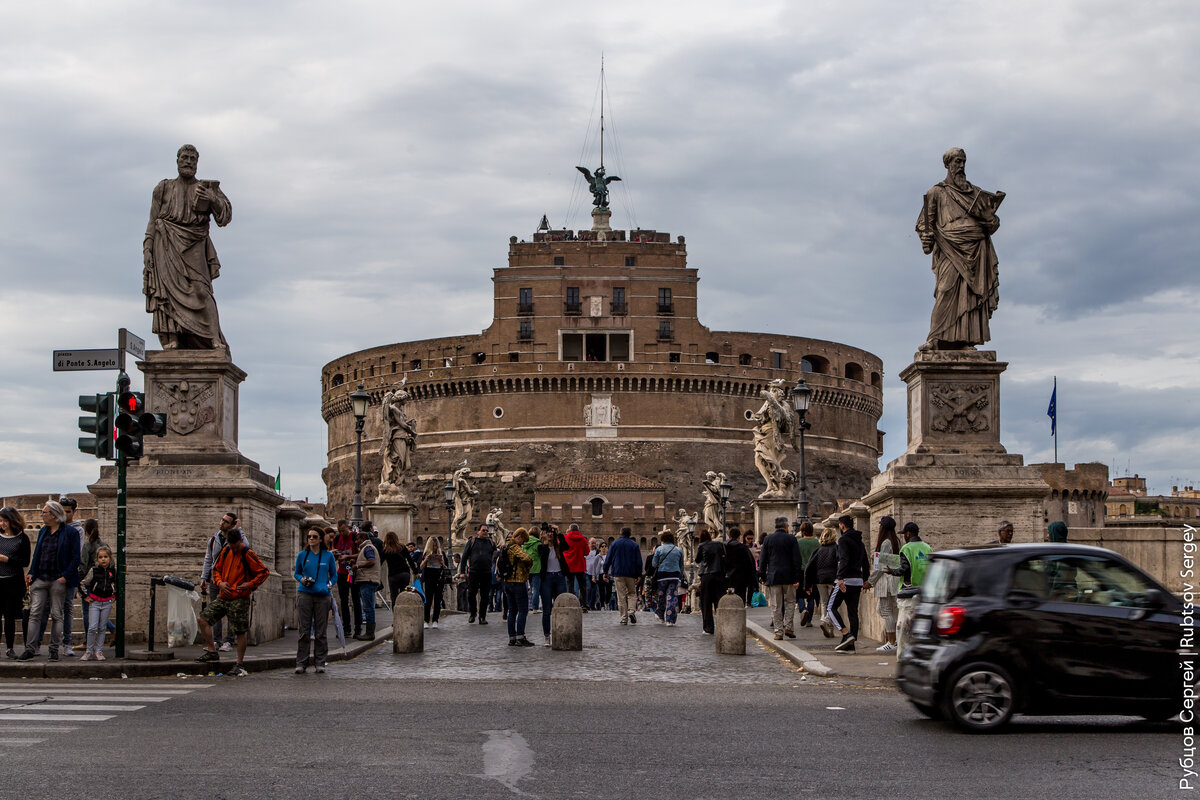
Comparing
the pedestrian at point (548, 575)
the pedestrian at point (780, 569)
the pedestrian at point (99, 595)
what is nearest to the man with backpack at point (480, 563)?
the pedestrian at point (548, 575)

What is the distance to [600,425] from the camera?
87.9 metres

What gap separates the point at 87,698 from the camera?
10844mm

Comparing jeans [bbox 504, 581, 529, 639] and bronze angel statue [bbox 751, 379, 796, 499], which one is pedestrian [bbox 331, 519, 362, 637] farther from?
bronze angel statue [bbox 751, 379, 796, 499]

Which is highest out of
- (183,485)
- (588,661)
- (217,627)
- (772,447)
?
(772,447)

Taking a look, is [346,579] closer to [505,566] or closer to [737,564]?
[505,566]

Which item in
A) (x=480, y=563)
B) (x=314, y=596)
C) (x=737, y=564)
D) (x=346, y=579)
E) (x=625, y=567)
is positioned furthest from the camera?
(x=625, y=567)

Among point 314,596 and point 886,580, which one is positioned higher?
point 886,580

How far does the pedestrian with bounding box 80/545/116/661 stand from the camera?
521 inches

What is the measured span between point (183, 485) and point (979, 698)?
8.63 metres

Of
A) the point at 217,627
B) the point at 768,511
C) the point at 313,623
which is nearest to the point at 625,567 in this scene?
the point at 768,511

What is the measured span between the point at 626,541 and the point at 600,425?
217 feet

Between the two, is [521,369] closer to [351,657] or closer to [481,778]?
[351,657]

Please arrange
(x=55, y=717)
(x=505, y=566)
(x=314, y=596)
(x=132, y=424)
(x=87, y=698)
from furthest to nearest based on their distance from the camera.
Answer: (x=505, y=566), (x=314, y=596), (x=132, y=424), (x=87, y=698), (x=55, y=717)

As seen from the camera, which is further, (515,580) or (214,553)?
(515,580)
